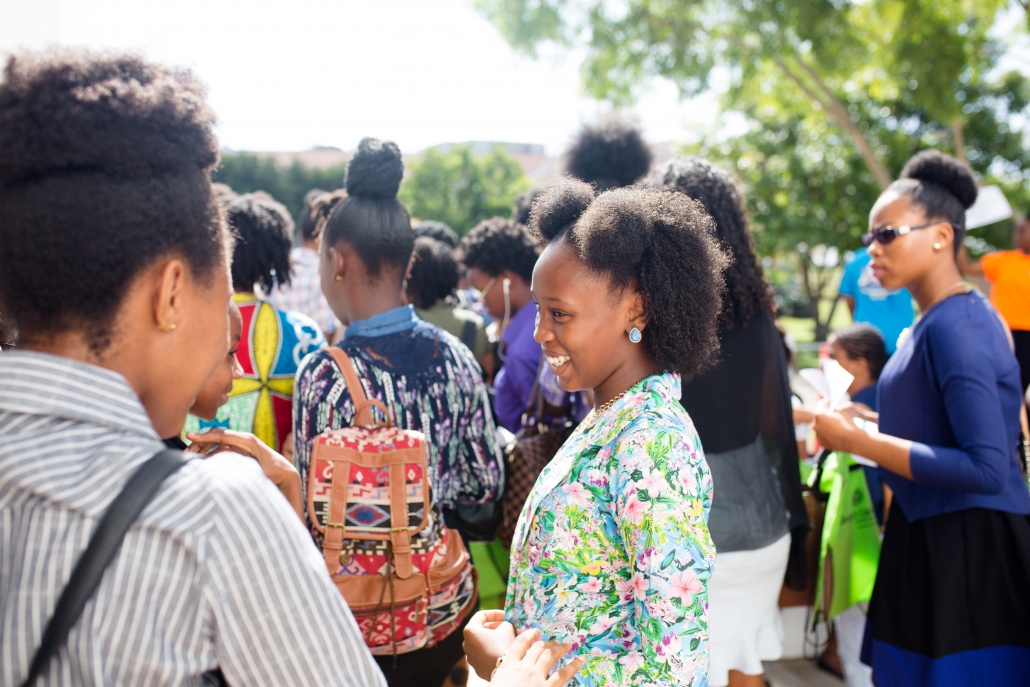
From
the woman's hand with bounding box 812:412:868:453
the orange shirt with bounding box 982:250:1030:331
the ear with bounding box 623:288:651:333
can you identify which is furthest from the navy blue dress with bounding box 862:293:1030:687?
the orange shirt with bounding box 982:250:1030:331

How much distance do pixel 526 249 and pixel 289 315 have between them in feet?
6.65

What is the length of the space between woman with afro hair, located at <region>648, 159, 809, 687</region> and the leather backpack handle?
1063 mm

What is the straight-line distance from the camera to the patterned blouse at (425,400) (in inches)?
89.7

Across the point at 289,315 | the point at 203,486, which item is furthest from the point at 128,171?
the point at 289,315

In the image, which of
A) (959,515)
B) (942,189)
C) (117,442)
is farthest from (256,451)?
(942,189)

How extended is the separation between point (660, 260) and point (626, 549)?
68cm

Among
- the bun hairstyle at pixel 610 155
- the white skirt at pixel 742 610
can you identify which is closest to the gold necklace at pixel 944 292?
the white skirt at pixel 742 610

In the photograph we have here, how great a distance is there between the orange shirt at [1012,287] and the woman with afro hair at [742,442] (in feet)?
13.0

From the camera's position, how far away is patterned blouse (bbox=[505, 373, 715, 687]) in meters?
1.38

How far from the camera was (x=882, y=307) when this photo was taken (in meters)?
5.61

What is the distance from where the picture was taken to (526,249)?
4.61m

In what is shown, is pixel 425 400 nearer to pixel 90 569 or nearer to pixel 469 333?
pixel 90 569

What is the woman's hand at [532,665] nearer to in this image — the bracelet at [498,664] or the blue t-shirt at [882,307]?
the bracelet at [498,664]

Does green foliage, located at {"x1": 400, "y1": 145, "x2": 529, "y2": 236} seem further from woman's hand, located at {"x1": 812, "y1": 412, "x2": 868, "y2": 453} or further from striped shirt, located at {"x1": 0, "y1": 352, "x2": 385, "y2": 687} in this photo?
striped shirt, located at {"x1": 0, "y1": 352, "x2": 385, "y2": 687}
